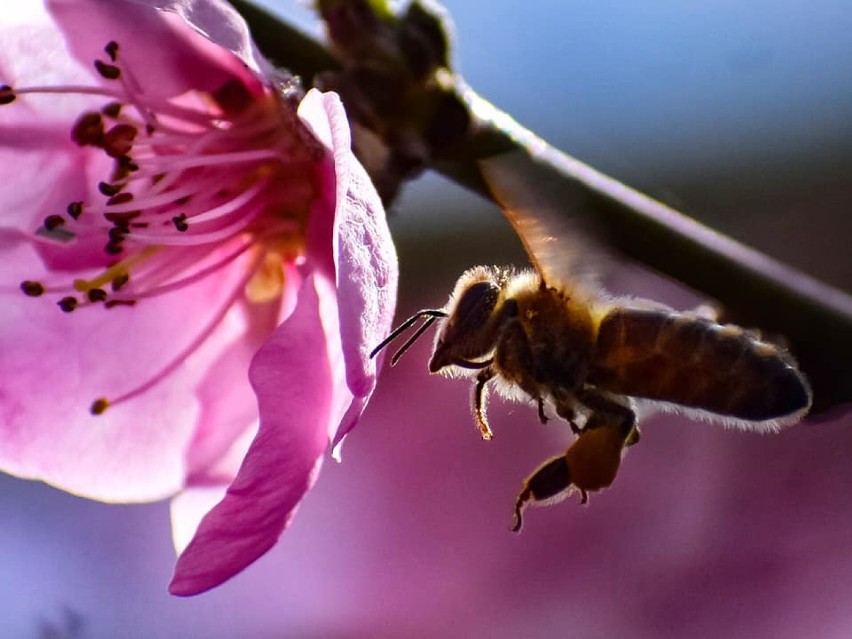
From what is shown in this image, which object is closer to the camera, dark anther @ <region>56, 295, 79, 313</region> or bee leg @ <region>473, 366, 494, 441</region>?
bee leg @ <region>473, 366, 494, 441</region>

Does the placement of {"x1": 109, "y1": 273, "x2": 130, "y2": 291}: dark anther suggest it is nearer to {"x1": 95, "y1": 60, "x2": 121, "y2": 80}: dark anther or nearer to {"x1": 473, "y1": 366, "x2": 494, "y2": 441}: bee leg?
{"x1": 95, "y1": 60, "x2": 121, "y2": 80}: dark anther

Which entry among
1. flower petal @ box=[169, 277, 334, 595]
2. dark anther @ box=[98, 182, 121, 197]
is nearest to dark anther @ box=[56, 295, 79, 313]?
dark anther @ box=[98, 182, 121, 197]

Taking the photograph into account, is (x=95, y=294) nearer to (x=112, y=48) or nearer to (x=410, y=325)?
(x=112, y=48)

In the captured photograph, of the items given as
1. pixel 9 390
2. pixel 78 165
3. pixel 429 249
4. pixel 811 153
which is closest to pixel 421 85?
pixel 78 165

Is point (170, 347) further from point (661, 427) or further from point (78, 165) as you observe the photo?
point (661, 427)

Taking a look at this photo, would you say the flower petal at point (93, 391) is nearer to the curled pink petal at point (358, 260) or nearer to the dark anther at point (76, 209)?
the dark anther at point (76, 209)

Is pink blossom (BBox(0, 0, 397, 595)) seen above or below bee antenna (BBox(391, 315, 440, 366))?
below
